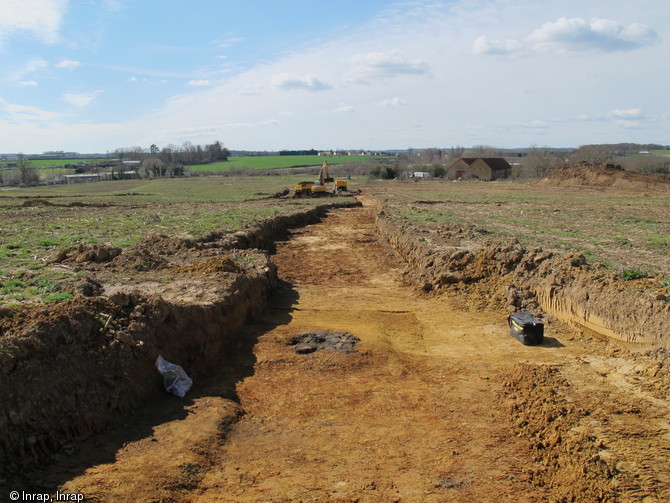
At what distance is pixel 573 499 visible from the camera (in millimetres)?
5004

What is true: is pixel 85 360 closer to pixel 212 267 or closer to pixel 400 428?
pixel 400 428

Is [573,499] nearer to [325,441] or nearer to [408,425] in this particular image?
[408,425]

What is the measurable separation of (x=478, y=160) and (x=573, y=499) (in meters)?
77.7

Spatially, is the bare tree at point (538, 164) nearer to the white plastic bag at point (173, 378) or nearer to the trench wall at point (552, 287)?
the trench wall at point (552, 287)

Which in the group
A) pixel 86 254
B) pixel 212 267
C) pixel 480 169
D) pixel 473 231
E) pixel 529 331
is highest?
pixel 480 169

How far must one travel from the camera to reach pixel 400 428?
21.4ft

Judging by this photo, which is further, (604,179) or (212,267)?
(604,179)

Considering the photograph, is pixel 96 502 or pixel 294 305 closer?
pixel 96 502

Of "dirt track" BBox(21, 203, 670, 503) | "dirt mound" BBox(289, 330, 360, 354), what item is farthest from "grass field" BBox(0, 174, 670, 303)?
"dirt mound" BBox(289, 330, 360, 354)

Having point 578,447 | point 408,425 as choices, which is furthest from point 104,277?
point 578,447

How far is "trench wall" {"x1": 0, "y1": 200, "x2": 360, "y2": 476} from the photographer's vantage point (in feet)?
17.9

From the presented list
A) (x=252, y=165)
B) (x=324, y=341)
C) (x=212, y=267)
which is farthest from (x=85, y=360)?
(x=252, y=165)

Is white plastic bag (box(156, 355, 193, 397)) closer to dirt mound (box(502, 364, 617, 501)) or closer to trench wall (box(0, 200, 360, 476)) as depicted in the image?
trench wall (box(0, 200, 360, 476))

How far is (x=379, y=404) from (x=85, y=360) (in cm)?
416
